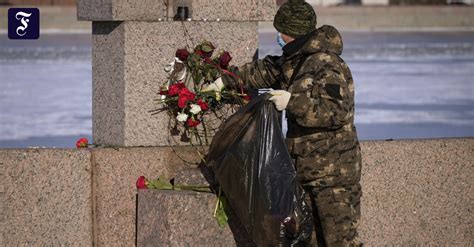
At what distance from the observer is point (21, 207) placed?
6.70 meters

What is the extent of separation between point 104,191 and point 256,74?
1015mm

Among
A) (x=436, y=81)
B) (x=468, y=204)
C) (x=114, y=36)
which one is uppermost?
(x=114, y=36)

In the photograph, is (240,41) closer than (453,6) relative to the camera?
Yes

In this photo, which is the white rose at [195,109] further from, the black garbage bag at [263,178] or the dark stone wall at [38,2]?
the dark stone wall at [38,2]

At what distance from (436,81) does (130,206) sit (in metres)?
10.7

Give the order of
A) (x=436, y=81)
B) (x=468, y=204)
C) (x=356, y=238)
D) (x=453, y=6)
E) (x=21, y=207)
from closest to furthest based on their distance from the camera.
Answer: (x=356, y=238) < (x=21, y=207) < (x=468, y=204) < (x=436, y=81) < (x=453, y=6)

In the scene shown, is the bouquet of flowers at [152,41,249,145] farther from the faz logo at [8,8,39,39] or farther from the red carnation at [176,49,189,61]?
the faz logo at [8,8,39,39]

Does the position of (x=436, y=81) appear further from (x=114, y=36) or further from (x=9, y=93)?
(x=114, y=36)

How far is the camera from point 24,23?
24.6 feet

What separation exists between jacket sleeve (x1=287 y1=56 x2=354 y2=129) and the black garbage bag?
0.18 metres

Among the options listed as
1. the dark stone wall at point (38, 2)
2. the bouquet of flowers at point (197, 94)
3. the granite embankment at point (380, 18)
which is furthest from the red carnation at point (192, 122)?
the dark stone wall at point (38, 2)

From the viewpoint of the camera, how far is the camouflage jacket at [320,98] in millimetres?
5957

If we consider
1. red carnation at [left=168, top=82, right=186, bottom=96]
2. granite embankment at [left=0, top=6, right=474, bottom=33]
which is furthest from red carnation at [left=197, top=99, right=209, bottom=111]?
granite embankment at [left=0, top=6, right=474, bottom=33]

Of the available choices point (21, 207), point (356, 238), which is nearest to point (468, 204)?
point (356, 238)
